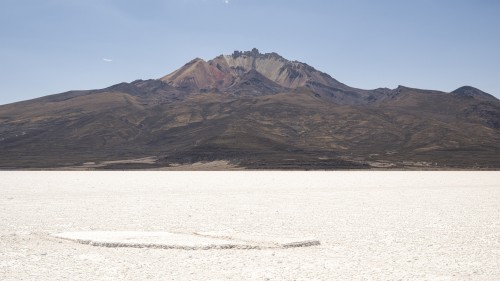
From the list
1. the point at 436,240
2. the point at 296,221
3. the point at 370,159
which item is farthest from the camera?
the point at 370,159

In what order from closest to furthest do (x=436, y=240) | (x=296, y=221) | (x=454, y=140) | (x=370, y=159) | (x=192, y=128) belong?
(x=436, y=240), (x=296, y=221), (x=370, y=159), (x=454, y=140), (x=192, y=128)

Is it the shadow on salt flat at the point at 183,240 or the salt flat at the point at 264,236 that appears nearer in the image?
the salt flat at the point at 264,236

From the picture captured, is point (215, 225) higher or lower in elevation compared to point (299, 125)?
lower

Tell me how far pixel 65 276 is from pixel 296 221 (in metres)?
10.6

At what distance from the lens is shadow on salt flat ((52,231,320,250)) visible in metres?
13.9

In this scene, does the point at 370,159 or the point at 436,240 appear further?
the point at 370,159

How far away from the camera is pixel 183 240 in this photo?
575 inches

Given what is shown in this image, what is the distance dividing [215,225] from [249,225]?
3.81ft

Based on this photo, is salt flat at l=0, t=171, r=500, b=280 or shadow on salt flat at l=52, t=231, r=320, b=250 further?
shadow on salt flat at l=52, t=231, r=320, b=250

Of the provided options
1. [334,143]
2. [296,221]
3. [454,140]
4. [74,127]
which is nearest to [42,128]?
[74,127]

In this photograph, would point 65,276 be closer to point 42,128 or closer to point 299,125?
point 299,125

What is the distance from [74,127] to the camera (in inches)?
7751

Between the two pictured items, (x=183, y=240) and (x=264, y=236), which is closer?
(x=183, y=240)

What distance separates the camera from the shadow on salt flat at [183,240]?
13.9 metres
